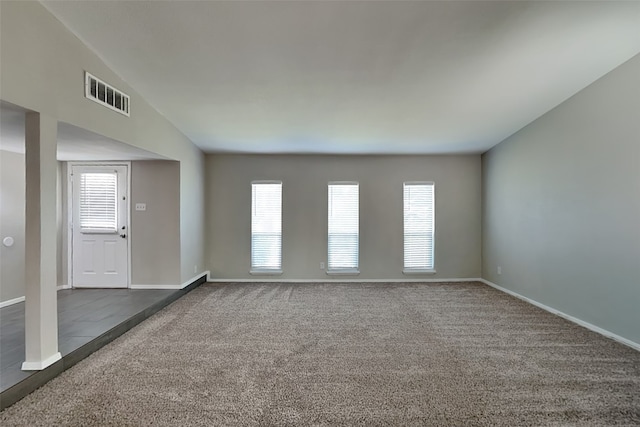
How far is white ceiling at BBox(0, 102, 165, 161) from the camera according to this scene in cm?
253

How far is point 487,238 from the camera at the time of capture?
227 inches

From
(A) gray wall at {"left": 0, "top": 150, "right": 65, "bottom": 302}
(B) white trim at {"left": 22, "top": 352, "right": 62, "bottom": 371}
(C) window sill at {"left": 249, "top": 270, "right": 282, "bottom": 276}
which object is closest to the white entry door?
(A) gray wall at {"left": 0, "top": 150, "right": 65, "bottom": 302}

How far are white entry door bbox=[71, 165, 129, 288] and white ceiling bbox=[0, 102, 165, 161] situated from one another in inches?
16.5

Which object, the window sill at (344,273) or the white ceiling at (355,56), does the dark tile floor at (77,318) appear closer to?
the white ceiling at (355,56)

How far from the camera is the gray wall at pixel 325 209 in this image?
593cm

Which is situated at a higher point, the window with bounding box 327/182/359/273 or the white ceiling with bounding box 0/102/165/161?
the white ceiling with bounding box 0/102/165/161

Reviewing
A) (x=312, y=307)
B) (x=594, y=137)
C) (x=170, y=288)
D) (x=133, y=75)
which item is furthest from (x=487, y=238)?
(x=133, y=75)

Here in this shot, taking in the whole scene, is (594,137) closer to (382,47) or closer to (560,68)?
(560,68)

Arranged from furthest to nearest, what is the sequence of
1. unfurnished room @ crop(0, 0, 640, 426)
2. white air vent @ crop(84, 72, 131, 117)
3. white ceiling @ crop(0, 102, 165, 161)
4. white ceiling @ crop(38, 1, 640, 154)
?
1. white air vent @ crop(84, 72, 131, 117)
2. white ceiling @ crop(0, 102, 165, 161)
3. white ceiling @ crop(38, 1, 640, 154)
4. unfurnished room @ crop(0, 0, 640, 426)

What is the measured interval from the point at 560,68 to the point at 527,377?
3172mm

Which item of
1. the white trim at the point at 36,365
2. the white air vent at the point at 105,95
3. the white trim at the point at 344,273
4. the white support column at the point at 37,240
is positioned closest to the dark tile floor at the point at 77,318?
the white trim at the point at 36,365

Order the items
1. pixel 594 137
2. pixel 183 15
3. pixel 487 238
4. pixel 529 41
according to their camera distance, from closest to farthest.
Result: pixel 183 15 → pixel 529 41 → pixel 594 137 → pixel 487 238

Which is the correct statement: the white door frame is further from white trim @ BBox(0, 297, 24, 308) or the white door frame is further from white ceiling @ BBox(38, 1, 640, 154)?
white ceiling @ BBox(38, 1, 640, 154)

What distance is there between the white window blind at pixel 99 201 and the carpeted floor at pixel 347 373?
84.2 inches
